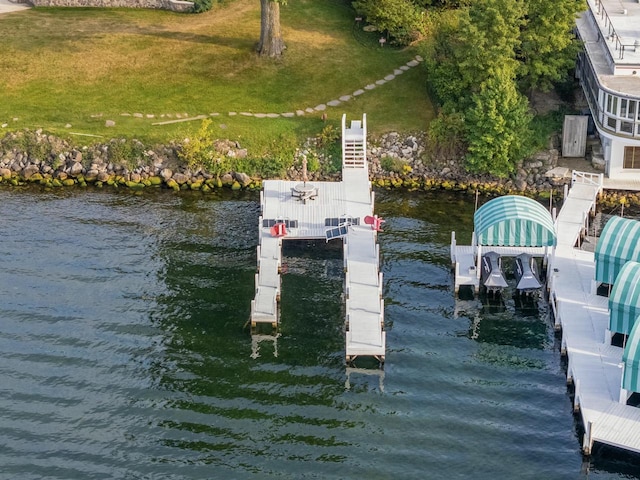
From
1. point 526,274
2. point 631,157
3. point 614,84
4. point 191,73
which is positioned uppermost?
point 191,73

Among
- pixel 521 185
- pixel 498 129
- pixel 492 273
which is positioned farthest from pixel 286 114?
pixel 492 273

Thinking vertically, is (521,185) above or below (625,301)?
A: above

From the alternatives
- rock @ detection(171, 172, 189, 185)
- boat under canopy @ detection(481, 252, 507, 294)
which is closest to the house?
boat under canopy @ detection(481, 252, 507, 294)

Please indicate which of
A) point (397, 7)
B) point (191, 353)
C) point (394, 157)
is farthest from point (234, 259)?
point (397, 7)

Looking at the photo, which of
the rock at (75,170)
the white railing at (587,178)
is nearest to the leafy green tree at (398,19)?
the white railing at (587,178)

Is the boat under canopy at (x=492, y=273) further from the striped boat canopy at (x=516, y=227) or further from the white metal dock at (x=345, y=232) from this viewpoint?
the white metal dock at (x=345, y=232)

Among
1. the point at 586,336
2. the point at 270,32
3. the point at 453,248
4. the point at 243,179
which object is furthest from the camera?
the point at 270,32

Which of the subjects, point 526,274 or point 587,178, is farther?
point 587,178

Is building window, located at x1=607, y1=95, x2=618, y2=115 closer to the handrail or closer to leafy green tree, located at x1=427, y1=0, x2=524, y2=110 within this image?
the handrail

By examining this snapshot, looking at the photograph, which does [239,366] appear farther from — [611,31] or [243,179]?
[611,31]
